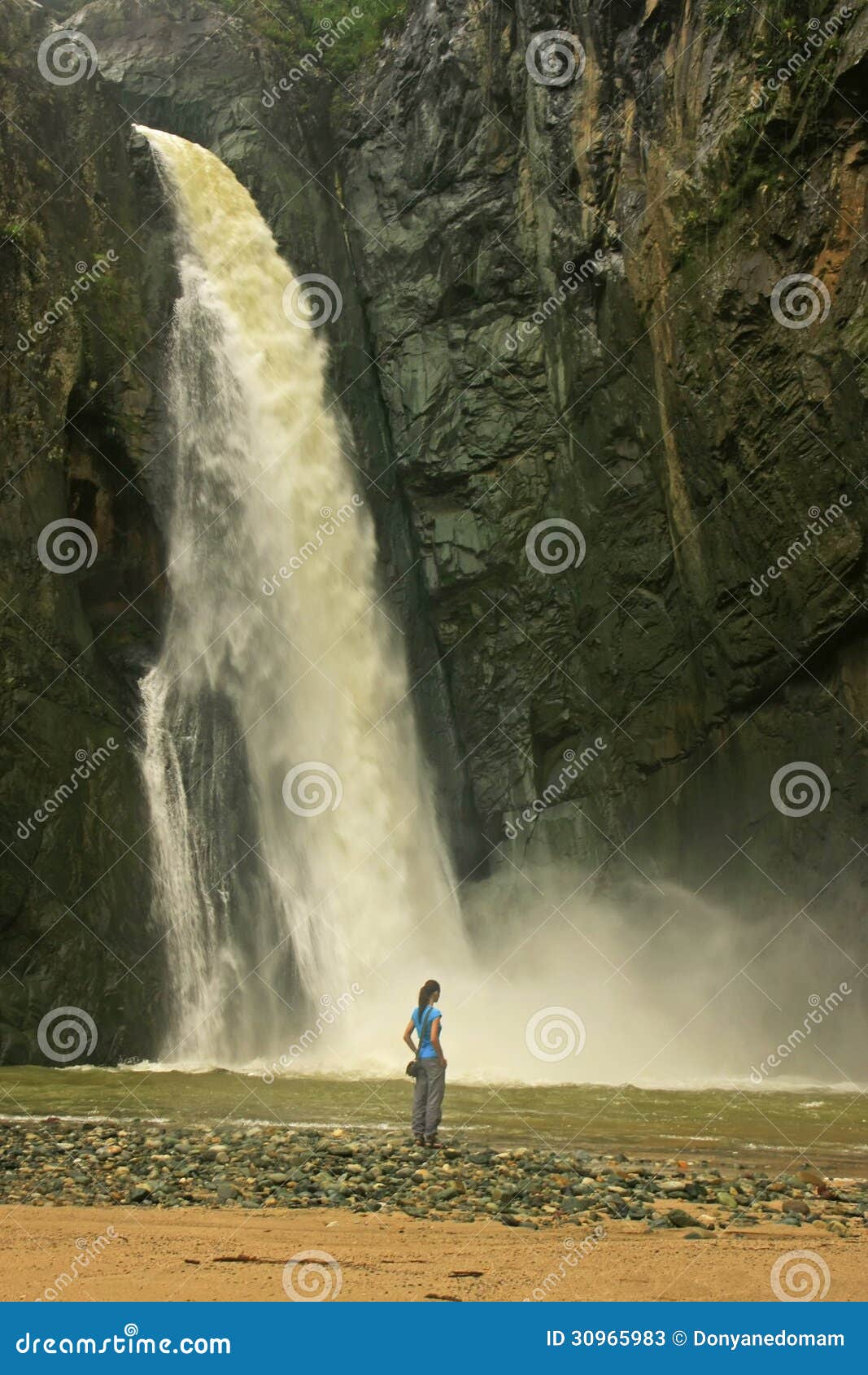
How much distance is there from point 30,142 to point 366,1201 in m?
22.2

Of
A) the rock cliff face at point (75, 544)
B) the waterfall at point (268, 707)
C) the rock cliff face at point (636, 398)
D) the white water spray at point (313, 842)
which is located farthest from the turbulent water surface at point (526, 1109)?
the rock cliff face at point (636, 398)

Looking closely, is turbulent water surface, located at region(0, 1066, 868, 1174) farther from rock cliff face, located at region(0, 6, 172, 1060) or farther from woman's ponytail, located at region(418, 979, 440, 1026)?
rock cliff face, located at region(0, 6, 172, 1060)

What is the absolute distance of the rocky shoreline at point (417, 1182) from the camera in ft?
27.8

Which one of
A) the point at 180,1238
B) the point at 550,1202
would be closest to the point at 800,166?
the point at 550,1202

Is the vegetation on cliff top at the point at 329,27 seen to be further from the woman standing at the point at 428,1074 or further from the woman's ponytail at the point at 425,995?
the woman standing at the point at 428,1074

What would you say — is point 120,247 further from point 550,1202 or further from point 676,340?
point 550,1202

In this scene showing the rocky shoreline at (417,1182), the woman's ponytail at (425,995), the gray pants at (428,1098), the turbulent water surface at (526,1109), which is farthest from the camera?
the turbulent water surface at (526,1109)

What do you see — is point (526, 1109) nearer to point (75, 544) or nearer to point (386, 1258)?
point (386, 1258)

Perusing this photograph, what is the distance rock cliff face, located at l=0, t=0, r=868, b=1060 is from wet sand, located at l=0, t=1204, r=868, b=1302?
43.3 feet

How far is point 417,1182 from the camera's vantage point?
31.1 ft

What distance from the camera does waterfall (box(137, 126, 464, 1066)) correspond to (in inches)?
858

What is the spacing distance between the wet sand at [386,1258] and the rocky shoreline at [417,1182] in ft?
1.03

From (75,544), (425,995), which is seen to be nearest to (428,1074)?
(425,995)

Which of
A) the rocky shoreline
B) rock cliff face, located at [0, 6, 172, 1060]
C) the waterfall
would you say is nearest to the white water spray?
the waterfall
